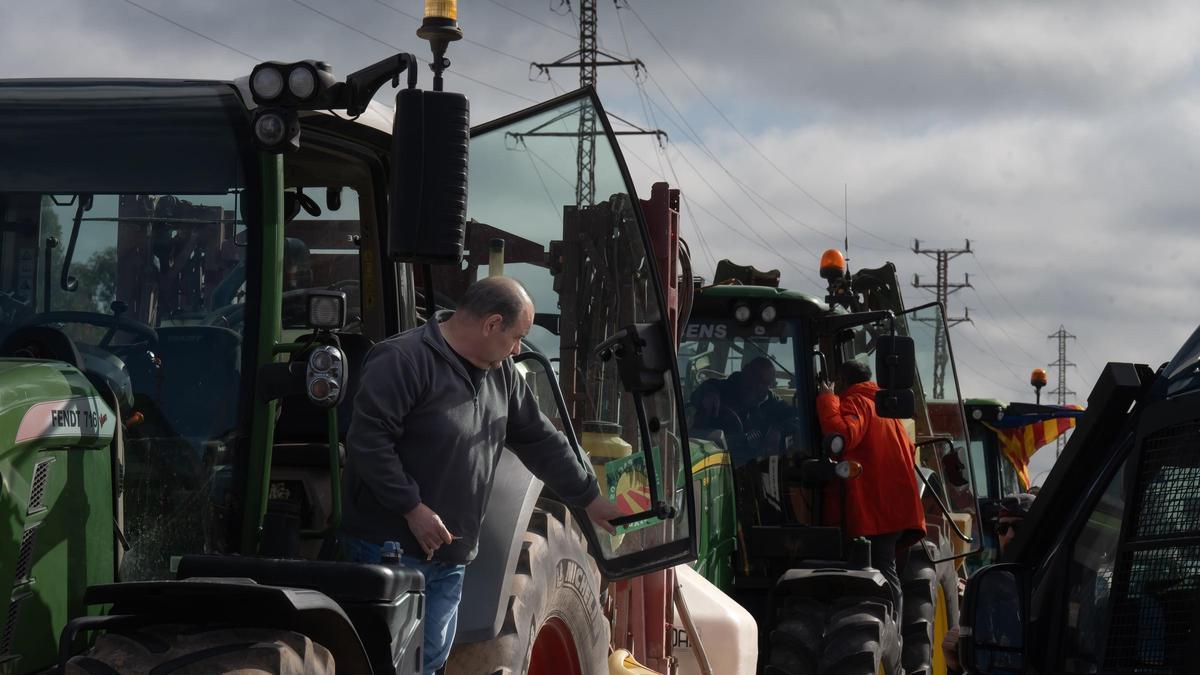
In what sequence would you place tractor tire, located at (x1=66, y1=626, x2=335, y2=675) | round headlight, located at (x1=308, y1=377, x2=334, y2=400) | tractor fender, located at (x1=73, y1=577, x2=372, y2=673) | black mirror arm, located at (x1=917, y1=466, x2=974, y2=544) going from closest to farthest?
tractor tire, located at (x1=66, y1=626, x2=335, y2=675), tractor fender, located at (x1=73, y1=577, x2=372, y2=673), round headlight, located at (x1=308, y1=377, x2=334, y2=400), black mirror arm, located at (x1=917, y1=466, x2=974, y2=544)

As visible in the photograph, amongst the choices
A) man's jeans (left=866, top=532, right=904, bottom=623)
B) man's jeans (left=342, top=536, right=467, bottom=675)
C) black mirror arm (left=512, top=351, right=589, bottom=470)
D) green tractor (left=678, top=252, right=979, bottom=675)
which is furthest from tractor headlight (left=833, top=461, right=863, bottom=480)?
man's jeans (left=342, top=536, right=467, bottom=675)

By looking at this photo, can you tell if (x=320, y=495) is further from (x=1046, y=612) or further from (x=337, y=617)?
(x=1046, y=612)

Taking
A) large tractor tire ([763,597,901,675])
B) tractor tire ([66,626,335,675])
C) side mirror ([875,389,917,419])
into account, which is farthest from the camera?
side mirror ([875,389,917,419])

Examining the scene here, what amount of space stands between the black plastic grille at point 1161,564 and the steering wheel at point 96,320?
2.45m

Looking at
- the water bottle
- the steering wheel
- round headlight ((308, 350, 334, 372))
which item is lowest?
the water bottle

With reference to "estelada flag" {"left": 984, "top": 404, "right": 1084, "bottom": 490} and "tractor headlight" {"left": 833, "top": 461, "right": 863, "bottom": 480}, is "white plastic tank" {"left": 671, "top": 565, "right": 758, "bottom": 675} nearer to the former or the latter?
"tractor headlight" {"left": 833, "top": 461, "right": 863, "bottom": 480}

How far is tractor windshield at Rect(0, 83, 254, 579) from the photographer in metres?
4.23

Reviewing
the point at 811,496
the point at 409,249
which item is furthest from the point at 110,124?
the point at 811,496

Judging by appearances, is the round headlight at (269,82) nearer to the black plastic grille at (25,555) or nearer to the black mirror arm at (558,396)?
the black plastic grille at (25,555)

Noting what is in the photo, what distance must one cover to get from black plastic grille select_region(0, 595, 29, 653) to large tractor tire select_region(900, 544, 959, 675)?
6.72 meters

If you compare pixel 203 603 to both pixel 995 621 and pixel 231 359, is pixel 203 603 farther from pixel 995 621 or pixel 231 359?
pixel 995 621

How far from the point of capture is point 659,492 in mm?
5855

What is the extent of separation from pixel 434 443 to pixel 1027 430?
16.0 m

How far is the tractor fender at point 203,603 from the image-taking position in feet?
11.8
